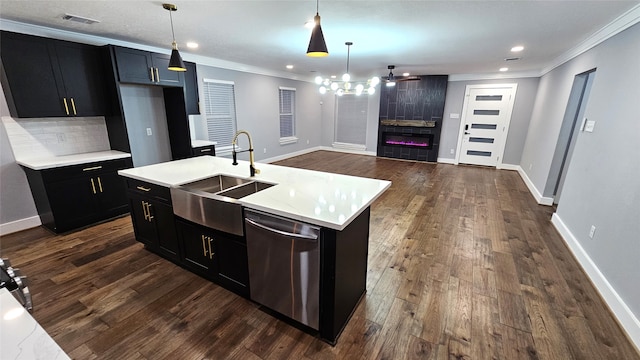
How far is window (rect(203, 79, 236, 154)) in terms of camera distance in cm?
527

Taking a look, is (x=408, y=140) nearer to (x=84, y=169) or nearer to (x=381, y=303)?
(x=381, y=303)

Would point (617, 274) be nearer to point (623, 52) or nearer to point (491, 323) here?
point (491, 323)

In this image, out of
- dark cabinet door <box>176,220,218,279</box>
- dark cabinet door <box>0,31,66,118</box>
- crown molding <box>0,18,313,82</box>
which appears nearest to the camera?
dark cabinet door <box>176,220,218,279</box>

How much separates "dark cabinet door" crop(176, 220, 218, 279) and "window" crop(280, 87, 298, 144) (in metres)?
5.24

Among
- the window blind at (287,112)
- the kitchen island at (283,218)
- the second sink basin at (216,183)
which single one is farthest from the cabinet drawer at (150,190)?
the window blind at (287,112)

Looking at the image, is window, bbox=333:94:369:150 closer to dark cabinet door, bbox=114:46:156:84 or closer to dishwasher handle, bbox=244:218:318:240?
dark cabinet door, bbox=114:46:156:84

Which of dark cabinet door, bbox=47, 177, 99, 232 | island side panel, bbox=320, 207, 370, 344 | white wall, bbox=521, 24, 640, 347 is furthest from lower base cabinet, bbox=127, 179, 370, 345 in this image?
white wall, bbox=521, 24, 640, 347

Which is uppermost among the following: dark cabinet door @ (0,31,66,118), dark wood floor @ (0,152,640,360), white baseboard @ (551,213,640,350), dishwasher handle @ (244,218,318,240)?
dark cabinet door @ (0,31,66,118)

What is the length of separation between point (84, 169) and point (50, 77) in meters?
1.10

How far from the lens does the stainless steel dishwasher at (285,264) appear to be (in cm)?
166

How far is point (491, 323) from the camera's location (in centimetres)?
195

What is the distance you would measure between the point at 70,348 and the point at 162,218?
1.09 metres

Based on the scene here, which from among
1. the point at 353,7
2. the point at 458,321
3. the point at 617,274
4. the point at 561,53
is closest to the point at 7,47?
the point at 353,7

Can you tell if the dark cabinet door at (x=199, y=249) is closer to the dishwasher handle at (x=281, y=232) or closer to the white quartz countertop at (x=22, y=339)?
the dishwasher handle at (x=281, y=232)
